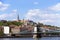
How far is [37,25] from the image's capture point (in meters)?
91.7

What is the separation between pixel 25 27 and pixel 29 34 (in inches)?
420

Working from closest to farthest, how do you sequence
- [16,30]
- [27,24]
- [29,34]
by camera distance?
[29,34]
[16,30]
[27,24]

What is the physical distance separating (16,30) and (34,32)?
14.3 metres

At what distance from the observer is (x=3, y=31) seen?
9275 cm

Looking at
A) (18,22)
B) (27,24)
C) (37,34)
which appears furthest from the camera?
(18,22)

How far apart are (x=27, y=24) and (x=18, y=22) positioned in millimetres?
7986

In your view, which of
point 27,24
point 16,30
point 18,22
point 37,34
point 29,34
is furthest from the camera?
point 18,22

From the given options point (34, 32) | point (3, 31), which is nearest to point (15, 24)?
point (3, 31)

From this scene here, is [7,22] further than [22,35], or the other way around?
[7,22]

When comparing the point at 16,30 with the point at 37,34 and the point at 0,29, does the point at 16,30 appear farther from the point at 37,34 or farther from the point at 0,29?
the point at 37,34

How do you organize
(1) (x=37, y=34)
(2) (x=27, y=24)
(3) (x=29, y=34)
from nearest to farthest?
(1) (x=37, y=34) → (3) (x=29, y=34) → (2) (x=27, y=24)

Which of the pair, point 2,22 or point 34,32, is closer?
point 34,32

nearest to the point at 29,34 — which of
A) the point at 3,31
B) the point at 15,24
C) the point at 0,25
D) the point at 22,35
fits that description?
the point at 22,35

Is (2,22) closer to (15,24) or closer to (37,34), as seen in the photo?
(15,24)
